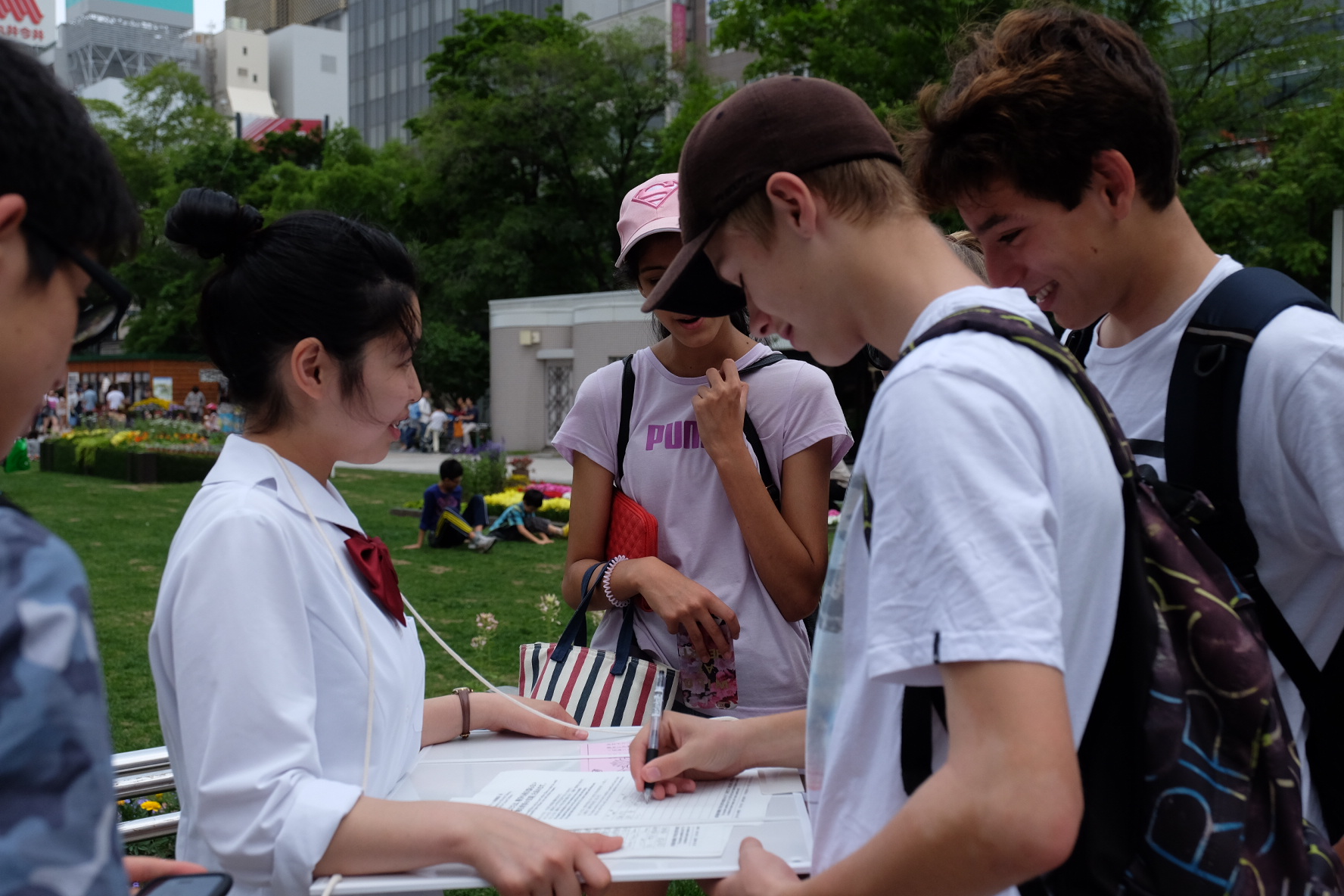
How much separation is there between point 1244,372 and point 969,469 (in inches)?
28.6

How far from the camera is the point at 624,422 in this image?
8.79ft

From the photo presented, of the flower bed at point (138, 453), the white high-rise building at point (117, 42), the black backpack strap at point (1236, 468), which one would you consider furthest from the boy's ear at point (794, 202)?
the white high-rise building at point (117, 42)

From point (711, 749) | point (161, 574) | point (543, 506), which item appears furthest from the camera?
point (543, 506)

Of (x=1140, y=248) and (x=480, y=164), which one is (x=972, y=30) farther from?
(x=480, y=164)

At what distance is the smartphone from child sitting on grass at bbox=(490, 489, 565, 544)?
12.5 m

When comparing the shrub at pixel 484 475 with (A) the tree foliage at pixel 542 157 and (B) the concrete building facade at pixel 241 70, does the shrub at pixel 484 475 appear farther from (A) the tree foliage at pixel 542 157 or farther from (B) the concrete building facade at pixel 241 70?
(B) the concrete building facade at pixel 241 70

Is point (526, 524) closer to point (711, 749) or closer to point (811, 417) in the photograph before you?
point (811, 417)

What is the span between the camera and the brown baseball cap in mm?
1344

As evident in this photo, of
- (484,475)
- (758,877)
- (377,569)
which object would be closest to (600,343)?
(484,475)

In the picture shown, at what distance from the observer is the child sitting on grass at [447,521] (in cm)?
1298

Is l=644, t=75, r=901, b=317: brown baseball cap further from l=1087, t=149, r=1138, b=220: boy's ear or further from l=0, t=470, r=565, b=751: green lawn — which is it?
l=0, t=470, r=565, b=751: green lawn

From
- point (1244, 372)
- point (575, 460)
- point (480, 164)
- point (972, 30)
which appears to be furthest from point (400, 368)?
point (480, 164)

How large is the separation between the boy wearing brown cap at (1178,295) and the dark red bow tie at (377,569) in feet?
3.60

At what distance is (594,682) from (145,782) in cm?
130
